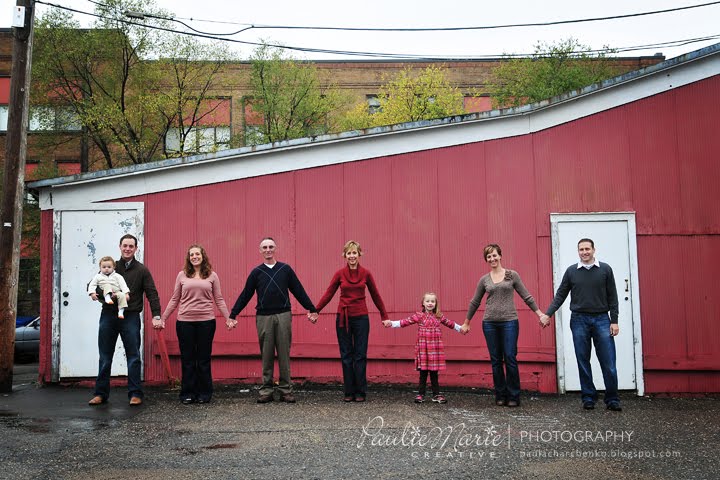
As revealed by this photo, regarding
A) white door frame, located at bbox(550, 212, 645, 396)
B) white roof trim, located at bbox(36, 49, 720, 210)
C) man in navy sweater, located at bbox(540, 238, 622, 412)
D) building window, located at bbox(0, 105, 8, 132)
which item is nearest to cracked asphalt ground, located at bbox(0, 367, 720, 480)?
man in navy sweater, located at bbox(540, 238, 622, 412)

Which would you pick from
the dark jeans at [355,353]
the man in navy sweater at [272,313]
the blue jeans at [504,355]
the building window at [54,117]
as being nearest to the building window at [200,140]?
the building window at [54,117]

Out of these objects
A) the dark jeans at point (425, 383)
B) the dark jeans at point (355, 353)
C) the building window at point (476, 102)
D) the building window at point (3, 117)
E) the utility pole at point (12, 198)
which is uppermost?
the building window at point (476, 102)

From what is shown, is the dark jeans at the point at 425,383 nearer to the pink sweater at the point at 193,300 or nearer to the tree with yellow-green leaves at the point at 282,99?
the pink sweater at the point at 193,300

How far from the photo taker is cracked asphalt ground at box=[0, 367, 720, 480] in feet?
16.2

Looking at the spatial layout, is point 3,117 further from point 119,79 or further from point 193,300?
point 193,300

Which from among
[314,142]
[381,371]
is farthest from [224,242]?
[381,371]

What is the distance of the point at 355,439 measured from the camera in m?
5.85

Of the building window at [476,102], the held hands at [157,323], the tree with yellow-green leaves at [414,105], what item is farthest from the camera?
the building window at [476,102]

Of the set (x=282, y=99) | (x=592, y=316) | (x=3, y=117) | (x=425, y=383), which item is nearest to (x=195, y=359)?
(x=425, y=383)

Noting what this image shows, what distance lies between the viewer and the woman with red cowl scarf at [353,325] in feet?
26.0

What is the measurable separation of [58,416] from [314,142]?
14.5 feet

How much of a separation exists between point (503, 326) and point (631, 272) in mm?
2233

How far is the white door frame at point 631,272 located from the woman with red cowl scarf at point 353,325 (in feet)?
7.92

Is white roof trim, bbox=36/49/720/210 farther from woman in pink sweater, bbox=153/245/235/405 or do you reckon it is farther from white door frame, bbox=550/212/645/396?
woman in pink sweater, bbox=153/245/235/405
